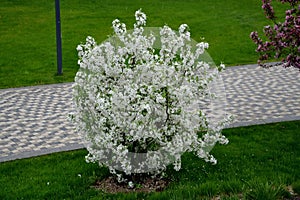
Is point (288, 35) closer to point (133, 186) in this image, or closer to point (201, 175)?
point (201, 175)

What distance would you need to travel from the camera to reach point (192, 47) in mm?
7020

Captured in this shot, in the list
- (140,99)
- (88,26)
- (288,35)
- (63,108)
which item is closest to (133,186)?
(140,99)

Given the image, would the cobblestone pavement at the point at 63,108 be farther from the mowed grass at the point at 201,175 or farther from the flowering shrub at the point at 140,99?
the flowering shrub at the point at 140,99

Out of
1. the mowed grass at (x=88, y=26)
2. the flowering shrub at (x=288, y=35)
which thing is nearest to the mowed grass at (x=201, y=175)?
the flowering shrub at (x=288, y=35)

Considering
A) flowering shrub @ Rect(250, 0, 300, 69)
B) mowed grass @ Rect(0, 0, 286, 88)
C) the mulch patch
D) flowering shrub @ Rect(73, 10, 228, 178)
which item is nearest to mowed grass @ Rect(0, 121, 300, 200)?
the mulch patch

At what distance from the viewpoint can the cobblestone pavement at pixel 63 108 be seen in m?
8.66

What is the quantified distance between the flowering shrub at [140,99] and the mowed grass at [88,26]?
21.4 ft

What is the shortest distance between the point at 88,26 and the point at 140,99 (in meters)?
14.1

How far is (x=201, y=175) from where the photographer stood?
7.09 metres

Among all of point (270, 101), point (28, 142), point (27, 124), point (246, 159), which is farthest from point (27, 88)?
point (246, 159)

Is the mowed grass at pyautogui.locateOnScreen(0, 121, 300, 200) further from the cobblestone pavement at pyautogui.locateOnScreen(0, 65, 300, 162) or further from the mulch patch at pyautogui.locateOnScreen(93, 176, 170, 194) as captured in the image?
the cobblestone pavement at pyautogui.locateOnScreen(0, 65, 300, 162)

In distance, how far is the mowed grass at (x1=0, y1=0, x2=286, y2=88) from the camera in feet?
47.5

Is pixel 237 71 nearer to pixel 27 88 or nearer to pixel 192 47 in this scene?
pixel 27 88

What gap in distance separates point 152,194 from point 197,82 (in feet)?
5.19
